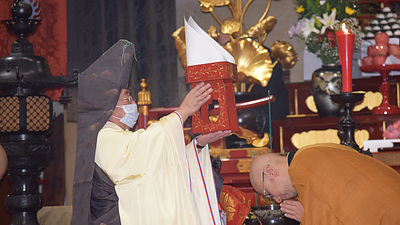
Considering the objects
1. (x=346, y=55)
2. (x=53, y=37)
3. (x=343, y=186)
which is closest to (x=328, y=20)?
(x=346, y=55)

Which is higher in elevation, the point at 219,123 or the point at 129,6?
the point at 129,6

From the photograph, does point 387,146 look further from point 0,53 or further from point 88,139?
point 0,53

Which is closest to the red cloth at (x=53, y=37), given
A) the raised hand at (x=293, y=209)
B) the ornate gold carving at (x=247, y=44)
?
the ornate gold carving at (x=247, y=44)

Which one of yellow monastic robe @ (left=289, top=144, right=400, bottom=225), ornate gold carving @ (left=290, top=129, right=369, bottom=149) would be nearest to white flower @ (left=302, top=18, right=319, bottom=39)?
ornate gold carving @ (left=290, top=129, right=369, bottom=149)

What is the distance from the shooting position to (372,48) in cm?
371

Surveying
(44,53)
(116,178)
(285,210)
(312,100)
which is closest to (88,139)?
(116,178)

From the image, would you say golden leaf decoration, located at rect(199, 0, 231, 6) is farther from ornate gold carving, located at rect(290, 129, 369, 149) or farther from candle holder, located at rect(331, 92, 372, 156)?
candle holder, located at rect(331, 92, 372, 156)

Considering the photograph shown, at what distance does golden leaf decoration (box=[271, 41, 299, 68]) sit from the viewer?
14.1 ft

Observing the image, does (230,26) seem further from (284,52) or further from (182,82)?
(182,82)

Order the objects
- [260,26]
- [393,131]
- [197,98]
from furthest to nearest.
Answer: [260,26], [393,131], [197,98]

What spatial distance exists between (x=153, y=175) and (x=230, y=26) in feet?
6.54

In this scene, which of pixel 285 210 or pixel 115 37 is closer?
pixel 285 210

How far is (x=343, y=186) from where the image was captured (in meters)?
2.03

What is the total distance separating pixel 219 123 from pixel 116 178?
1.63 ft
